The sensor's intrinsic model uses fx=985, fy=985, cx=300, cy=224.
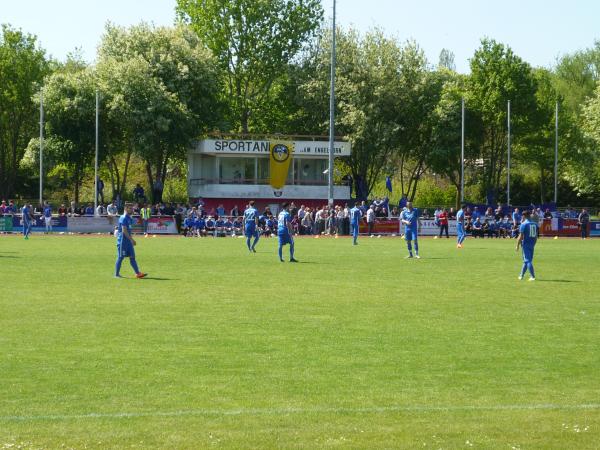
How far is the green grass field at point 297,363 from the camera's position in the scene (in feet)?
28.4

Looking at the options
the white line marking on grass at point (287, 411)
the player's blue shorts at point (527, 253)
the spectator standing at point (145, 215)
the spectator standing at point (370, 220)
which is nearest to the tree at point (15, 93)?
the spectator standing at point (145, 215)

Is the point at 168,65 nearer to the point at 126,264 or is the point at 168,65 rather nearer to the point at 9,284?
the point at 126,264

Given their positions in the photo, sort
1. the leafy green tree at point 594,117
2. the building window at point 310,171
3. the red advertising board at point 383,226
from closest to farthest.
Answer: the red advertising board at point 383,226 → the building window at point 310,171 → the leafy green tree at point 594,117

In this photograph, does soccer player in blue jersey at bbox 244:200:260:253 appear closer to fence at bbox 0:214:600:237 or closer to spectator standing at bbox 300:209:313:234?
fence at bbox 0:214:600:237

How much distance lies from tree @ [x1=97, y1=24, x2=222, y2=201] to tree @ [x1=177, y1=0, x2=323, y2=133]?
3623 mm

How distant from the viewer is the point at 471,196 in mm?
82750

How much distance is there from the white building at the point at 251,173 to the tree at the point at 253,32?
8.99 metres

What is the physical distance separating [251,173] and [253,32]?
11.6m

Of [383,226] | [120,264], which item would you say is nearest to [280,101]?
[383,226]

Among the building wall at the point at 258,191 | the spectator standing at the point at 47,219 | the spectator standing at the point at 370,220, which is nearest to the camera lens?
the spectator standing at the point at 370,220

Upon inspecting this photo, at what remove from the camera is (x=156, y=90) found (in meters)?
64.8

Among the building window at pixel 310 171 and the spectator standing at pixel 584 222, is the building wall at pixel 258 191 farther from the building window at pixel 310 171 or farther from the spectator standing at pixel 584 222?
the spectator standing at pixel 584 222

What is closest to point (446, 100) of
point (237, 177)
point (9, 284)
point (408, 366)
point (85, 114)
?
point (237, 177)

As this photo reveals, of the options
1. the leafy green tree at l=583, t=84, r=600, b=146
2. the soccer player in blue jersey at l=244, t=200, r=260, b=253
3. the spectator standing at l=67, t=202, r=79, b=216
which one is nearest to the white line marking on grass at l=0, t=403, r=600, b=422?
the soccer player in blue jersey at l=244, t=200, r=260, b=253
